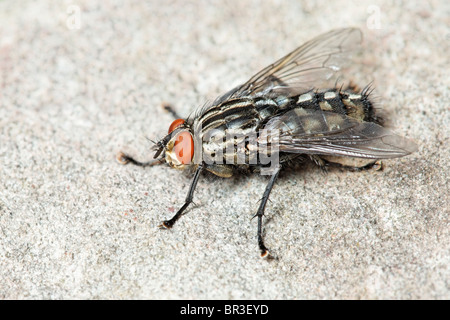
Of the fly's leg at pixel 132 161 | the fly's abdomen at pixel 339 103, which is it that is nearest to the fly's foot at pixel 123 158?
the fly's leg at pixel 132 161

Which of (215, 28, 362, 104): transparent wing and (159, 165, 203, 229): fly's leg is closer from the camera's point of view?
(159, 165, 203, 229): fly's leg

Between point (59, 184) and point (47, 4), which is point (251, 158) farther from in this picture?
point (47, 4)

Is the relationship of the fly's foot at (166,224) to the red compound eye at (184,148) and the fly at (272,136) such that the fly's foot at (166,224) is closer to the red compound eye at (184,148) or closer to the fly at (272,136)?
the fly at (272,136)

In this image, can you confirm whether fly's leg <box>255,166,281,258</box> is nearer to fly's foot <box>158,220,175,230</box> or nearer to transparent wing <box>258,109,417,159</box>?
transparent wing <box>258,109,417,159</box>

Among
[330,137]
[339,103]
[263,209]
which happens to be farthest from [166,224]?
[339,103]

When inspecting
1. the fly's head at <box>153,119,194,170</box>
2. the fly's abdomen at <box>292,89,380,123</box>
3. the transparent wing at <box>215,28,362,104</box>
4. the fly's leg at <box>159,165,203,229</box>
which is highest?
the transparent wing at <box>215,28,362,104</box>

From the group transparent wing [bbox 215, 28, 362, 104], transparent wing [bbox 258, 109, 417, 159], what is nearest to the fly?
transparent wing [bbox 258, 109, 417, 159]

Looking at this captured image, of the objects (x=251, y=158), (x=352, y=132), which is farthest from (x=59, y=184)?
(x=352, y=132)
